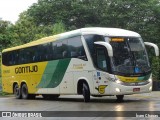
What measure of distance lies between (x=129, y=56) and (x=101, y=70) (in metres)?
1.35

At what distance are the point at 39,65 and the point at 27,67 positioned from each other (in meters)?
1.73

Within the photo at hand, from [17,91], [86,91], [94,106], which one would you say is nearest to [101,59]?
[86,91]

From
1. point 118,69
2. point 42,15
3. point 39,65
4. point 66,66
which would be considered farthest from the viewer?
point 42,15

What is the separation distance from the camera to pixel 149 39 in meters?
45.9

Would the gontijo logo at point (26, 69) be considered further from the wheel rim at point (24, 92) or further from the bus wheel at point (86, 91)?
the bus wheel at point (86, 91)

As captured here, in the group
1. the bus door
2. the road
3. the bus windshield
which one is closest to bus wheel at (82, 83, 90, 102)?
the road

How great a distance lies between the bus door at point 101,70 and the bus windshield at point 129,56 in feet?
1.29

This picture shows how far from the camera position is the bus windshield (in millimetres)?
18391

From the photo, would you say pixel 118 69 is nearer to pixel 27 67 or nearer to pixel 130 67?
pixel 130 67

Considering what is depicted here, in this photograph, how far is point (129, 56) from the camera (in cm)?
1870

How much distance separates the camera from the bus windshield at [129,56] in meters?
18.4

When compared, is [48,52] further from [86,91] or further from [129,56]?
[129,56]

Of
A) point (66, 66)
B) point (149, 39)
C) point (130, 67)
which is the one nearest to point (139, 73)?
point (130, 67)

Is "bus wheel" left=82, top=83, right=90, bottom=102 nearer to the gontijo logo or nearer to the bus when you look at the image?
the bus
